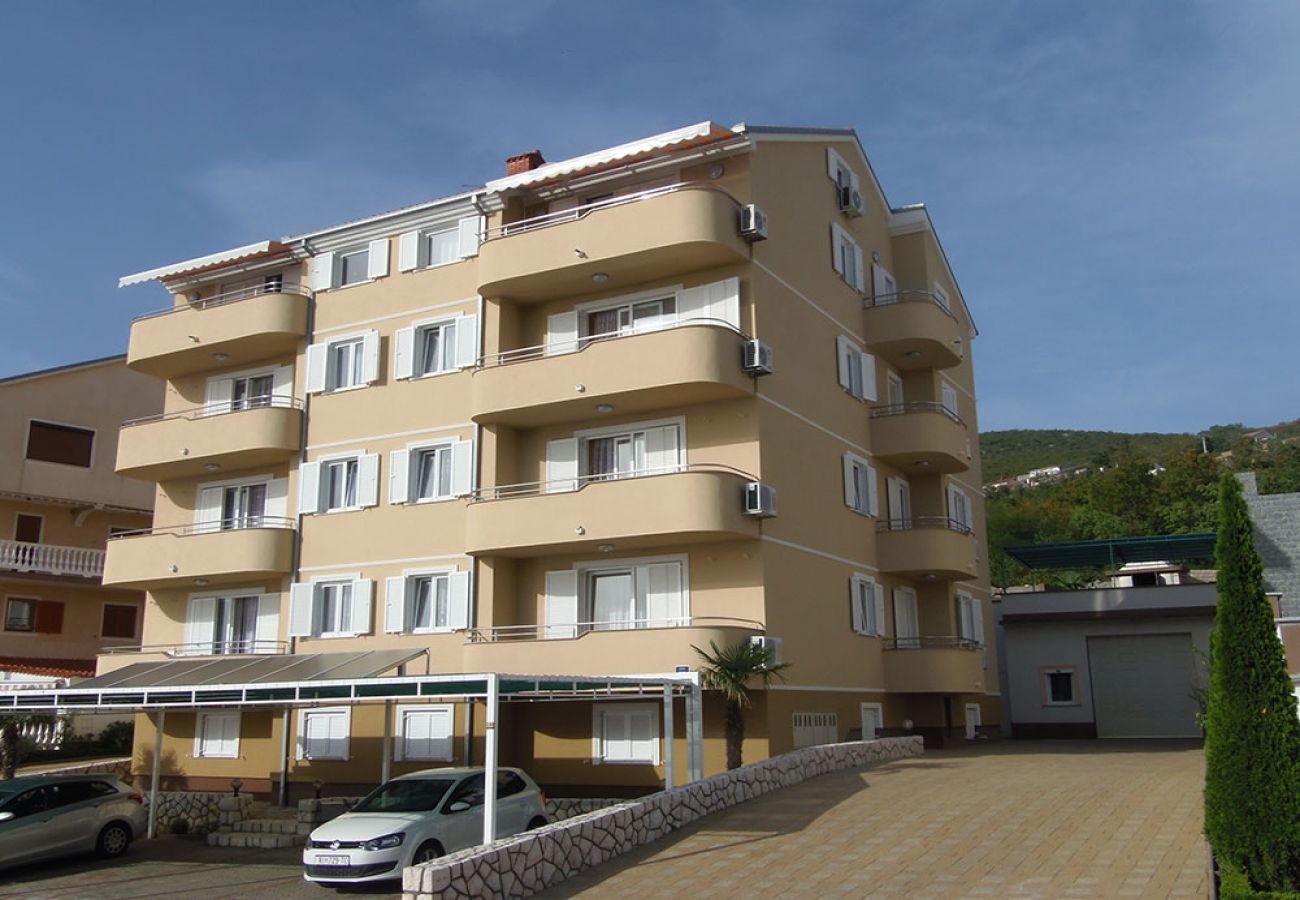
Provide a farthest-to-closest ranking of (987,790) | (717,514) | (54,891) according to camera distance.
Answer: (717,514)
(987,790)
(54,891)

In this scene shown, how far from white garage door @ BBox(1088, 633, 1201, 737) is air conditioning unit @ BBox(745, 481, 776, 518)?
19.0 meters

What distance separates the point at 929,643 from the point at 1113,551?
15149 millimetres

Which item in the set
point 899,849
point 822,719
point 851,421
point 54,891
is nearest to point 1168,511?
point 851,421

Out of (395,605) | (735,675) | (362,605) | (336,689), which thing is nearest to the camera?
(336,689)

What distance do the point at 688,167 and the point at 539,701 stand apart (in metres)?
13.2

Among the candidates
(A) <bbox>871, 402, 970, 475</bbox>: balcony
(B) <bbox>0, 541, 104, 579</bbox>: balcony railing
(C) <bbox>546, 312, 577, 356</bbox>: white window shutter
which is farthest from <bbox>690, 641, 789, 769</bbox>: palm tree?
(B) <bbox>0, 541, 104, 579</bbox>: balcony railing

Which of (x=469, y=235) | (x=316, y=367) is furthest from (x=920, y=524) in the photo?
(x=316, y=367)

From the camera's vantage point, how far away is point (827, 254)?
32.5 metres

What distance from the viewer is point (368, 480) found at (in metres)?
31.1

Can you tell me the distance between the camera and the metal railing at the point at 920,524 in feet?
111

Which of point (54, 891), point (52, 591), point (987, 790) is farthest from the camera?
point (52, 591)

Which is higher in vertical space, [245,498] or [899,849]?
[245,498]

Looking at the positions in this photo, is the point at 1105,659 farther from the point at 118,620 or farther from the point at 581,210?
the point at 118,620

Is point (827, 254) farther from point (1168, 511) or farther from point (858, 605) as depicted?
point (1168, 511)
